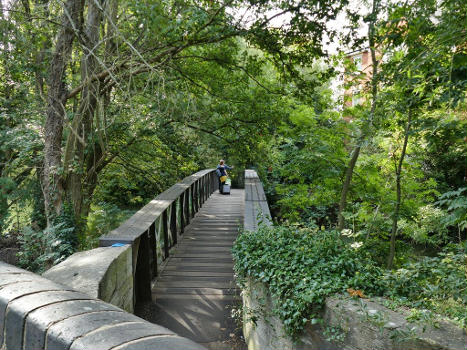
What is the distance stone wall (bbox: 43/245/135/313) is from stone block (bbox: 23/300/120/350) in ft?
4.49

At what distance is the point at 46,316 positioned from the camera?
4.10 ft

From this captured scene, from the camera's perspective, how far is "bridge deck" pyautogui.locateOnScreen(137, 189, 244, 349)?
448cm

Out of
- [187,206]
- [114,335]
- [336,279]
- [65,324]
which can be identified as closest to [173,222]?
[187,206]

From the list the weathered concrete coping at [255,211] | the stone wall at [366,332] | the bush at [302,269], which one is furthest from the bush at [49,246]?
the stone wall at [366,332]

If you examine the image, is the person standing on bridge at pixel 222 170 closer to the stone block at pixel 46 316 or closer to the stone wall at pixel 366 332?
the stone wall at pixel 366 332

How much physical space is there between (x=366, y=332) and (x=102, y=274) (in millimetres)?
2161

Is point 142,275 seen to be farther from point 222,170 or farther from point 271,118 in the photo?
point 222,170

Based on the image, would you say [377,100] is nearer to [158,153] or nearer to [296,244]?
[296,244]

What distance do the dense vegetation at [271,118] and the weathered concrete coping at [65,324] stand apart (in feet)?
5.64

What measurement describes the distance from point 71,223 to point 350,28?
6226 millimetres

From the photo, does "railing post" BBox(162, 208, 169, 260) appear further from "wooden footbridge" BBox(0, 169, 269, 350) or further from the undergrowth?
the undergrowth

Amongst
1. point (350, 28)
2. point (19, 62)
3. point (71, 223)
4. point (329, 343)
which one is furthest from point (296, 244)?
point (19, 62)

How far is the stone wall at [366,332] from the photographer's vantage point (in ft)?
6.49

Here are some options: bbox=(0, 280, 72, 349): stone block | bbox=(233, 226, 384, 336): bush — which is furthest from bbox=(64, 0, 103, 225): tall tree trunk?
bbox=(0, 280, 72, 349): stone block
